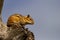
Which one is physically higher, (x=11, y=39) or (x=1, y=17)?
(x=1, y=17)

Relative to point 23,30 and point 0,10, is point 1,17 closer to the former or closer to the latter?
point 0,10

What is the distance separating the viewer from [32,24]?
7.20 m

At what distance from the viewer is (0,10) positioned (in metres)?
7.24

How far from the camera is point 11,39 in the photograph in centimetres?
691

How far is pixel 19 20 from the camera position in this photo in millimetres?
7207

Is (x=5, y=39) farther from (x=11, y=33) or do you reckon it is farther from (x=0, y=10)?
(x=0, y=10)

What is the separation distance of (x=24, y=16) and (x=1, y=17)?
45cm

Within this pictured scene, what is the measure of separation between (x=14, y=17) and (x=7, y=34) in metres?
0.49

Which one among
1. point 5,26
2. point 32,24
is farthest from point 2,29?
point 32,24

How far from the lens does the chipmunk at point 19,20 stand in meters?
7.14

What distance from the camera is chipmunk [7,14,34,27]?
7.14 metres

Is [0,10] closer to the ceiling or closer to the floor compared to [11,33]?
closer to the ceiling

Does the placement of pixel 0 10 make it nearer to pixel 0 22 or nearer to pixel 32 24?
pixel 0 22

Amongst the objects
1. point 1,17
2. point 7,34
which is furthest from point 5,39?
point 1,17
